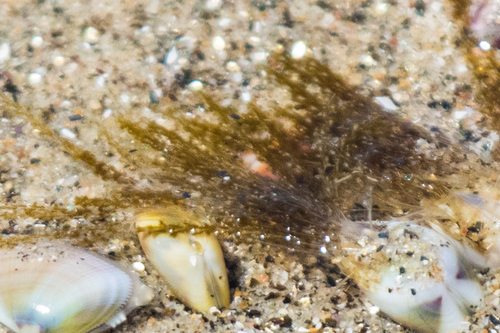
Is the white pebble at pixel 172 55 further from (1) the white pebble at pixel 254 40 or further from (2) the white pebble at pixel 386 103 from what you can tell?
(2) the white pebble at pixel 386 103

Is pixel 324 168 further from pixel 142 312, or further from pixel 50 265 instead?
pixel 50 265

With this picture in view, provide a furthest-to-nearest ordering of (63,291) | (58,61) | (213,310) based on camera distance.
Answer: (58,61) < (213,310) < (63,291)

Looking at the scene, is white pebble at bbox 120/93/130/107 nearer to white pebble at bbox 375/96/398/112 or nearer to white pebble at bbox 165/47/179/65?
white pebble at bbox 165/47/179/65

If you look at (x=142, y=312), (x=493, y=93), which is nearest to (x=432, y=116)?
(x=493, y=93)

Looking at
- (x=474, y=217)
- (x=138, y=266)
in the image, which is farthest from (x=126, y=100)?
(x=474, y=217)

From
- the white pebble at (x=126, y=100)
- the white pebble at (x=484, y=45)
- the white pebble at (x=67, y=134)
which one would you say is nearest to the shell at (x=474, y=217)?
the white pebble at (x=484, y=45)

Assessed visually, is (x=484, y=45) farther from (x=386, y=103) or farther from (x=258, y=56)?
(x=258, y=56)
